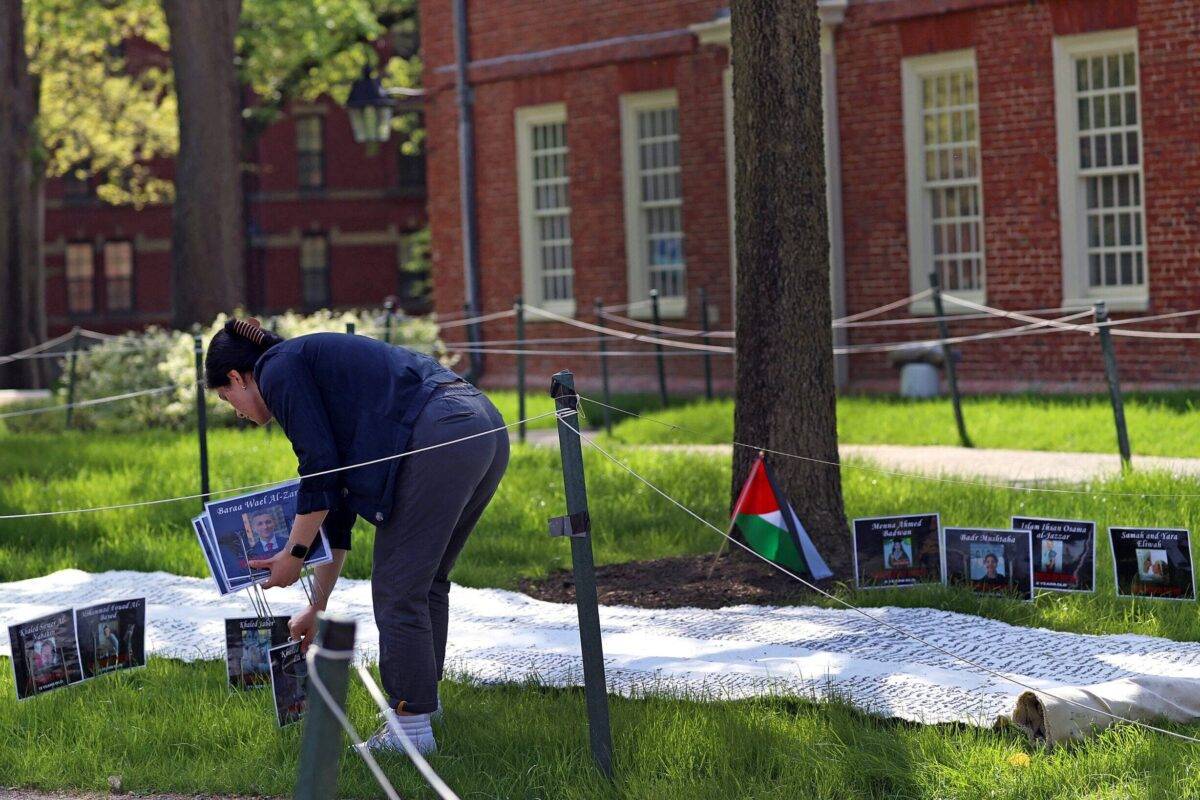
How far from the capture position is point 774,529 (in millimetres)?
8750

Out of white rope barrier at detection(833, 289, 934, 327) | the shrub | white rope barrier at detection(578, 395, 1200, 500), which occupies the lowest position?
white rope barrier at detection(578, 395, 1200, 500)

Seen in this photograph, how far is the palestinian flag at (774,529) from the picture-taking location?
8.72 m

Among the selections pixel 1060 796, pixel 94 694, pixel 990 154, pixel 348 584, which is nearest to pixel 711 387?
pixel 990 154

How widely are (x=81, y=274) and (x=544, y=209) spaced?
28.8 metres

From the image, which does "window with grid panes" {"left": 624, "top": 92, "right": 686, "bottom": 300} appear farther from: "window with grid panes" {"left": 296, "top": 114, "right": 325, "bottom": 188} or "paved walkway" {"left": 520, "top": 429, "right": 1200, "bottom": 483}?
"window with grid panes" {"left": 296, "top": 114, "right": 325, "bottom": 188}

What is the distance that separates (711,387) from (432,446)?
1317 cm

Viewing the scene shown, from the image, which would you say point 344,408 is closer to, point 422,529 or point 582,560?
point 422,529

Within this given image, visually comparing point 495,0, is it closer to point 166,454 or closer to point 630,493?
point 166,454

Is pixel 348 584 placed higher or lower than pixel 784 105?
lower

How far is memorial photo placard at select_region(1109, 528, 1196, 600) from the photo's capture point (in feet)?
25.5

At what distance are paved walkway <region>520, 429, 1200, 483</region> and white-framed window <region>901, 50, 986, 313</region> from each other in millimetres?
4519

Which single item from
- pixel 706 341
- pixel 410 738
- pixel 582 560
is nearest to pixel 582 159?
pixel 706 341

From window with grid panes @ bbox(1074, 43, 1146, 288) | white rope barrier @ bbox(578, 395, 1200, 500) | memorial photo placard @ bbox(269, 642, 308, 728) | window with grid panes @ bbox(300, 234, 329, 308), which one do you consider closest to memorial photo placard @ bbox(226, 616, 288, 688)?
memorial photo placard @ bbox(269, 642, 308, 728)

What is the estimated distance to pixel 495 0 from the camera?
22.4 m
